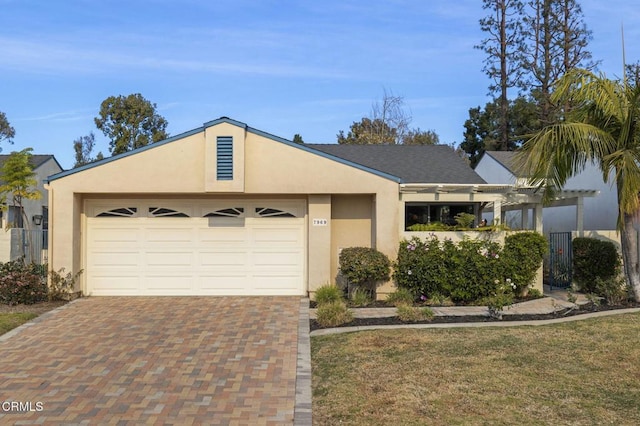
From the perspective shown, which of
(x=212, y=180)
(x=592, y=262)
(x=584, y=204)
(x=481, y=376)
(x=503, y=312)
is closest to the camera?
(x=481, y=376)

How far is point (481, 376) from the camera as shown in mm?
6473

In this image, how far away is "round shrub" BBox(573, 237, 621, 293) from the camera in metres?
12.7

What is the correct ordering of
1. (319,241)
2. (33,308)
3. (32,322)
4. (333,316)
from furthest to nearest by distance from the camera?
(319,241) < (33,308) < (32,322) < (333,316)

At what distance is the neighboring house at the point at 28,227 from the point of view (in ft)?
49.0

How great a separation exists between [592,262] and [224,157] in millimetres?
9240

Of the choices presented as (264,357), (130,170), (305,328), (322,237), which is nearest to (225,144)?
(130,170)

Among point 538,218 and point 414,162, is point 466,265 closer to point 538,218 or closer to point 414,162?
point 538,218

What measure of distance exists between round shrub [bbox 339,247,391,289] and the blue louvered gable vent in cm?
323

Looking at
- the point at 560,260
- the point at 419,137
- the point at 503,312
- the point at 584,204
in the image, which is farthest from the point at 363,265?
the point at 419,137

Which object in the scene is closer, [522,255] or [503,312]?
[503,312]

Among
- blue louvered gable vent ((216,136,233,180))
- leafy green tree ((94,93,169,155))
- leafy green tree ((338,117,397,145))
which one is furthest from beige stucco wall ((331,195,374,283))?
leafy green tree ((94,93,169,155))

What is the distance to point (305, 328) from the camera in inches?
370

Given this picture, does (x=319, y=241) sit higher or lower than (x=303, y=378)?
higher

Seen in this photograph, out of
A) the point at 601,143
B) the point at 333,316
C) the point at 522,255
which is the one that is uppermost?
the point at 601,143
